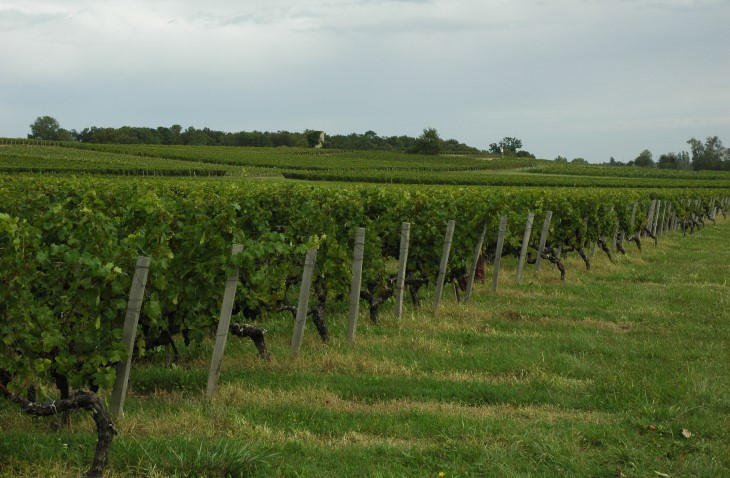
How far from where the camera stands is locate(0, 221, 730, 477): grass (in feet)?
17.5

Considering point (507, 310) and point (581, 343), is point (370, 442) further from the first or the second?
point (507, 310)

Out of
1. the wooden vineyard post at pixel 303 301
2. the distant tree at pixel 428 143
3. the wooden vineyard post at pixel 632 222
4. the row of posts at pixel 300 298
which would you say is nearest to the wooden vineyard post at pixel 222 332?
the row of posts at pixel 300 298

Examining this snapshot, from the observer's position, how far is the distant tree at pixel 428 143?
122 m

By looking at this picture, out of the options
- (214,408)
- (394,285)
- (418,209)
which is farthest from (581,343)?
(214,408)

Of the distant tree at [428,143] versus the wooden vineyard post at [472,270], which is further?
the distant tree at [428,143]

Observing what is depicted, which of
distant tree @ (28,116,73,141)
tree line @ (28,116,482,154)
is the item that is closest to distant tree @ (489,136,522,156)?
tree line @ (28,116,482,154)

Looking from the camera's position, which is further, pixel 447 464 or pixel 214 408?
pixel 214 408

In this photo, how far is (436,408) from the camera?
6680 mm

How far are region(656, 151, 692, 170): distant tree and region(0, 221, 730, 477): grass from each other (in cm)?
14651

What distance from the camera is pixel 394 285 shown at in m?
11.5

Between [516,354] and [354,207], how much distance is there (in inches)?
141

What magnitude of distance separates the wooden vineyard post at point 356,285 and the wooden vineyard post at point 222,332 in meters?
2.30

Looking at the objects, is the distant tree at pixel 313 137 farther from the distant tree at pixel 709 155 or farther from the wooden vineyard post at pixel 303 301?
the wooden vineyard post at pixel 303 301

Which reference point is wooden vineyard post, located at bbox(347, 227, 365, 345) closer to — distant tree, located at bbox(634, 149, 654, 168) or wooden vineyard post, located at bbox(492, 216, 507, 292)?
wooden vineyard post, located at bbox(492, 216, 507, 292)
